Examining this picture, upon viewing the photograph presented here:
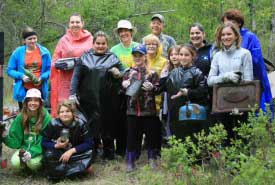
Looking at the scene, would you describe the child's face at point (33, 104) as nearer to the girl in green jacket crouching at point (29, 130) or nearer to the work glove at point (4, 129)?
the girl in green jacket crouching at point (29, 130)

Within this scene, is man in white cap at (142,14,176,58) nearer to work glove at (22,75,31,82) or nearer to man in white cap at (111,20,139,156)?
man in white cap at (111,20,139,156)

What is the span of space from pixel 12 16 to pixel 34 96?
532 inches

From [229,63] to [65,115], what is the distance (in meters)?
2.00

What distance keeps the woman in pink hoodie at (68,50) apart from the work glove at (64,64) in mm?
72

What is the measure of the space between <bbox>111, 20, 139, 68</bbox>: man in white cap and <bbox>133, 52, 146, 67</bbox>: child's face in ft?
1.74

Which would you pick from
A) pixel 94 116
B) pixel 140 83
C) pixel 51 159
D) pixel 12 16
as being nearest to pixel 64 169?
pixel 51 159

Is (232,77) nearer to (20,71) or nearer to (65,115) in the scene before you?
(65,115)

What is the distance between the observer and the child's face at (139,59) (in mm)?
5543

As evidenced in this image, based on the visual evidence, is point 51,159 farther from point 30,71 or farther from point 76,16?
point 76,16

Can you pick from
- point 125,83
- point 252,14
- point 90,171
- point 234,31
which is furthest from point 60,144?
point 252,14

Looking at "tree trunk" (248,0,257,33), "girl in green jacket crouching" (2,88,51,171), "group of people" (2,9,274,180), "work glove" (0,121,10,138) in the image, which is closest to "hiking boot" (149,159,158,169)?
"group of people" (2,9,274,180)

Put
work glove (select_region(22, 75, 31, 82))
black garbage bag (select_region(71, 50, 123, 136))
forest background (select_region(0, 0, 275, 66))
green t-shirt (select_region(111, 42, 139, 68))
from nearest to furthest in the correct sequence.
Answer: black garbage bag (select_region(71, 50, 123, 136))
green t-shirt (select_region(111, 42, 139, 68))
work glove (select_region(22, 75, 31, 82))
forest background (select_region(0, 0, 275, 66))

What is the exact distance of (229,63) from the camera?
16.1ft

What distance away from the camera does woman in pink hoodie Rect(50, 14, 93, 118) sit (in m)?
6.17
